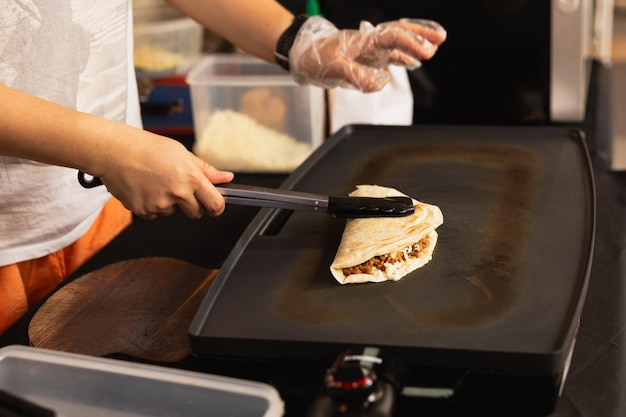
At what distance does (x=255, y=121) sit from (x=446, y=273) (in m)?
0.84

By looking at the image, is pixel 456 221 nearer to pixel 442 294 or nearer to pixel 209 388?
pixel 442 294

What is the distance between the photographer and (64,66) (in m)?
1.29

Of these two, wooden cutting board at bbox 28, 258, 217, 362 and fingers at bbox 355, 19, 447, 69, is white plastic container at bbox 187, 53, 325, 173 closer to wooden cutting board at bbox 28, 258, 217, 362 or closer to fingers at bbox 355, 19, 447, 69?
fingers at bbox 355, 19, 447, 69

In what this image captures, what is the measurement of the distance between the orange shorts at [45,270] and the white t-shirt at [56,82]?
0.04 meters

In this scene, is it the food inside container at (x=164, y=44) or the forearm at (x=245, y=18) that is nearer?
the forearm at (x=245, y=18)

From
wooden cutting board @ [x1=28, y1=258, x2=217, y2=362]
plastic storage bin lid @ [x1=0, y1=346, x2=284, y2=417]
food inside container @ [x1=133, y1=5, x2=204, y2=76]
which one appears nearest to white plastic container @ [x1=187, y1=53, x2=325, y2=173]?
food inside container @ [x1=133, y1=5, x2=204, y2=76]

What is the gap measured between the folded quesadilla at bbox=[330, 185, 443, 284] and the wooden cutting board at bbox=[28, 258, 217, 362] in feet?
0.79

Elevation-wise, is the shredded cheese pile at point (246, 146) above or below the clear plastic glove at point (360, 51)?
below

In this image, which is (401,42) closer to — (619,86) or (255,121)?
(255,121)

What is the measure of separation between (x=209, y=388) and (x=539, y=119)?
4.46 ft

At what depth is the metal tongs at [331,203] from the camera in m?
1.10

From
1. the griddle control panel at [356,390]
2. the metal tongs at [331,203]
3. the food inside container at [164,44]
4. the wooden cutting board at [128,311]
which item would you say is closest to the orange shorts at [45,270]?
the wooden cutting board at [128,311]

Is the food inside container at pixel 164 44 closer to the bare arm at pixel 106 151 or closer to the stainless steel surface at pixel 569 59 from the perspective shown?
the stainless steel surface at pixel 569 59

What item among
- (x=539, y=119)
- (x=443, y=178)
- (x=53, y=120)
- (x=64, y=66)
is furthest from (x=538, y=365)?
(x=539, y=119)
